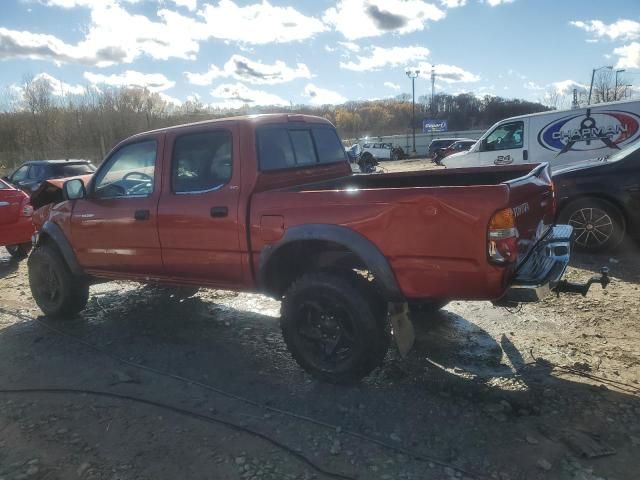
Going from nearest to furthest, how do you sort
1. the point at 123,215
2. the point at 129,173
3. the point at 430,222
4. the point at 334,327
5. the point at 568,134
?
the point at 430,222 → the point at 334,327 → the point at 123,215 → the point at 129,173 → the point at 568,134

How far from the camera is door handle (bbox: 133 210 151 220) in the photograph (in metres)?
4.26

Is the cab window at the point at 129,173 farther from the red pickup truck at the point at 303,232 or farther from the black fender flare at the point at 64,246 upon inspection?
the black fender flare at the point at 64,246

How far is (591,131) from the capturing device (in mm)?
9805

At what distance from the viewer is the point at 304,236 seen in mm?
3373

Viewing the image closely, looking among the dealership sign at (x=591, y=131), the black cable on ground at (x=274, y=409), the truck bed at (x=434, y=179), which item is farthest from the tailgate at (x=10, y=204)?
the dealership sign at (x=591, y=131)

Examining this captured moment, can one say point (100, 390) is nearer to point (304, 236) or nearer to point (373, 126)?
point (304, 236)

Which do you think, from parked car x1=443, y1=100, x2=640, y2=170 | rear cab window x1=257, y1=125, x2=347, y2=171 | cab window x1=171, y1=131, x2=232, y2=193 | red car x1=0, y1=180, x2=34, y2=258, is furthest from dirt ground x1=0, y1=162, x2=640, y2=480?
parked car x1=443, y1=100, x2=640, y2=170

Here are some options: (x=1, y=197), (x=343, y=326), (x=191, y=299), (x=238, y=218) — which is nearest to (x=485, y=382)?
(x=343, y=326)

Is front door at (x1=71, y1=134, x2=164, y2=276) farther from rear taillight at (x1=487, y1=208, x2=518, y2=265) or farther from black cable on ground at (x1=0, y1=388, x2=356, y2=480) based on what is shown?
rear taillight at (x1=487, y1=208, x2=518, y2=265)

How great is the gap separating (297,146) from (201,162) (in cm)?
85

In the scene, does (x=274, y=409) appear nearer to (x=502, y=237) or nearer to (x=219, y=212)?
(x=219, y=212)

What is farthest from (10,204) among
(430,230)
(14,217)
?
(430,230)

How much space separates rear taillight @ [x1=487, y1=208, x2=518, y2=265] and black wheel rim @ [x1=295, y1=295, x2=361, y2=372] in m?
1.06

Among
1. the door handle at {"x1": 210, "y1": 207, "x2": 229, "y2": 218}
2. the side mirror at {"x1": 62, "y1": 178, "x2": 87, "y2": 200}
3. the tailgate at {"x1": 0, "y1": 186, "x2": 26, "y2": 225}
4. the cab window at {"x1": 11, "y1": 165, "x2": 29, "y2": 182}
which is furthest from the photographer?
the cab window at {"x1": 11, "y1": 165, "x2": 29, "y2": 182}
